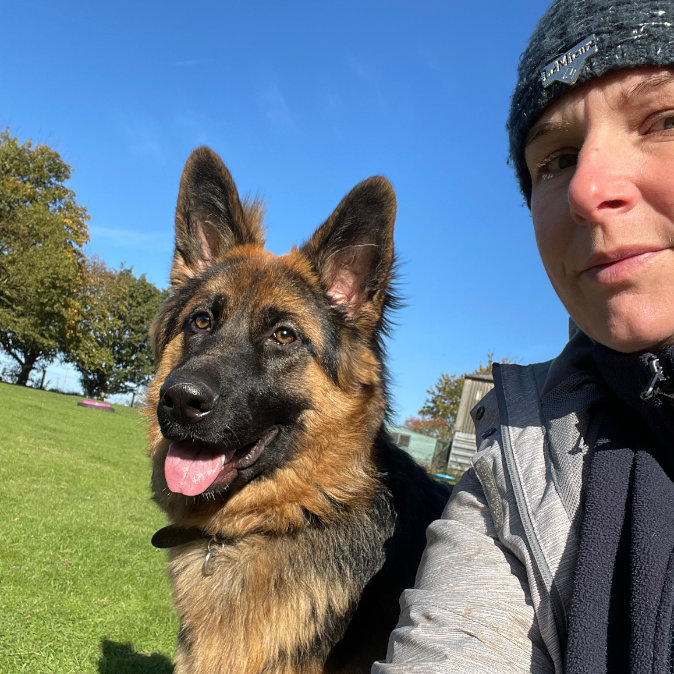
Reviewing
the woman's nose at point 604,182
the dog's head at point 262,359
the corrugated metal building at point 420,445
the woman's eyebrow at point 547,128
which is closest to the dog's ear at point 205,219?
the dog's head at point 262,359

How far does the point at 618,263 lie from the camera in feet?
4.99

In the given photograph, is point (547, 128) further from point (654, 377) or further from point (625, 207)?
point (654, 377)

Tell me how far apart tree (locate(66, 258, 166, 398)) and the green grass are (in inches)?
1491

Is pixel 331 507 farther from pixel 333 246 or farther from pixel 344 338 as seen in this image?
pixel 333 246

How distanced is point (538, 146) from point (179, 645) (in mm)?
2978

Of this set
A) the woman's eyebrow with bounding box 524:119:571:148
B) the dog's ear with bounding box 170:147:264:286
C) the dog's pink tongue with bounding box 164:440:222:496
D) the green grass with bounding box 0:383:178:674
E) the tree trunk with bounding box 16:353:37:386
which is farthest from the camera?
the tree trunk with bounding box 16:353:37:386

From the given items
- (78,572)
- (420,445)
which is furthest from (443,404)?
(78,572)

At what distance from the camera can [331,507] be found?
3299 mm

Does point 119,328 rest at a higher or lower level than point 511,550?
higher

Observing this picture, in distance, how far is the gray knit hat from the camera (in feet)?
4.99

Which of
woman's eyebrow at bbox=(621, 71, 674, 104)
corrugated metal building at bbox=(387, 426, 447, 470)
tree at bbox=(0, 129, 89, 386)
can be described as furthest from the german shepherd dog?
tree at bbox=(0, 129, 89, 386)

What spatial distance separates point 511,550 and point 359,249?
261 centimetres

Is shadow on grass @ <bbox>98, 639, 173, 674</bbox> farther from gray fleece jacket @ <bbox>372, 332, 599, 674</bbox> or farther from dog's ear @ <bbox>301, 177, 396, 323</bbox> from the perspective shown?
gray fleece jacket @ <bbox>372, 332, 599, 674</bbox>

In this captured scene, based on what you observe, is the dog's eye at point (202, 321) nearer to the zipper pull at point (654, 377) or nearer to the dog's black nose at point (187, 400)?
the dog's black nose at point (187, 400)
